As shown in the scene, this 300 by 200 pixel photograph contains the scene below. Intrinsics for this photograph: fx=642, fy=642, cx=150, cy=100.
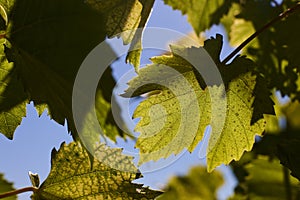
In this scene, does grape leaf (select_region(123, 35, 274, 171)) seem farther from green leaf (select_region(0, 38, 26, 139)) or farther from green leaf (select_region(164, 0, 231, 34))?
green leaf (select_region(164, 0, 231, 34))

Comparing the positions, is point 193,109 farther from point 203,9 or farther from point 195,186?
point 195,186

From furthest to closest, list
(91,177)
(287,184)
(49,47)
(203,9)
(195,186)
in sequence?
(195,186) < (287,184) < (203,9) < (49,47) < (91,177)

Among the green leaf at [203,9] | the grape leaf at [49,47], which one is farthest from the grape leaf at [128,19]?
the green leaf at [203,9]

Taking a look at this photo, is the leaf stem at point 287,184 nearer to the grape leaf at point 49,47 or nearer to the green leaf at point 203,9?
the green leaf at point 203,9

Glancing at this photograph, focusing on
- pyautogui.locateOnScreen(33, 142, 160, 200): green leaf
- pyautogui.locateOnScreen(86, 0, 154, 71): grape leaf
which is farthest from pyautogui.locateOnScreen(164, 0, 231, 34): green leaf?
pyautogui.locateOnScreen(33, 142, 160, 200): green leaf

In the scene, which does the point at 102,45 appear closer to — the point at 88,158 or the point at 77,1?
the point at 77,1

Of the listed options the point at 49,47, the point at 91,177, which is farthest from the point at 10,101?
the point at 91,177

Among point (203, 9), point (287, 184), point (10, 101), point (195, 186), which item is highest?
point (203, 9)

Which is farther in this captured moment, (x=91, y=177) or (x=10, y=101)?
(x=10, y=101)
